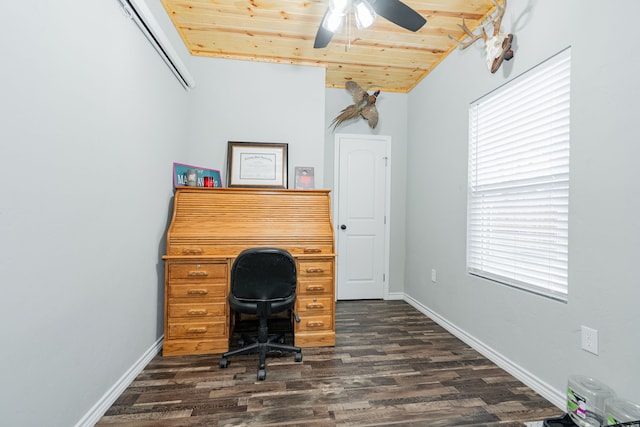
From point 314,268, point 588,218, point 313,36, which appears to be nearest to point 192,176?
point 314,268

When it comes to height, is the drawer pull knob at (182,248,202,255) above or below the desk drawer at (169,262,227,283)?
above

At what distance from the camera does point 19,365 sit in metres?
1.01

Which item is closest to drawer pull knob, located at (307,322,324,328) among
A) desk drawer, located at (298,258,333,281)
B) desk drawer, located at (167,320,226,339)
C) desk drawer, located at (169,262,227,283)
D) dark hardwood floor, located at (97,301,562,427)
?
dark hardwood floor, located at (97,301,562,427)

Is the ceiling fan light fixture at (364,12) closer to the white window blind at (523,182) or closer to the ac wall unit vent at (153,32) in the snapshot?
the white window blind at (523,182)

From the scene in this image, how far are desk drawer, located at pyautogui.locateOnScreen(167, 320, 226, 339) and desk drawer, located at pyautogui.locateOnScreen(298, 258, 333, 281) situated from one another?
76 cm

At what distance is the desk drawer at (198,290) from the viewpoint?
216 cm

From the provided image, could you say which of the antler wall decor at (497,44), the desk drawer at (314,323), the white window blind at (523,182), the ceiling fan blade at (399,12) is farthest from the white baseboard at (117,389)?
the antler wall decor at (497,44)

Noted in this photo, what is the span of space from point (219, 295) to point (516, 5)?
3130 millimetres

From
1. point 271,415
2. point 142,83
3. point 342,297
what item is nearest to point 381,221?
point 342,297

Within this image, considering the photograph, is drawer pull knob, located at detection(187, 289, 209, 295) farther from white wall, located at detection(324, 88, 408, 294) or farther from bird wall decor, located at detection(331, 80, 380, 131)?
bird wall decor, located at detection(331, 80, 380, 131)

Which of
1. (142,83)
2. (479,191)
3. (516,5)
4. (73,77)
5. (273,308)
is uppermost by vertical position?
(516,5)

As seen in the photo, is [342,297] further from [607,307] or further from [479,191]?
[607,307]

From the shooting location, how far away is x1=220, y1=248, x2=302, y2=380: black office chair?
6.28ft

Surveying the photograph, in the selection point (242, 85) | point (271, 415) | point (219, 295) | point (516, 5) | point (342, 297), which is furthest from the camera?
point (342, 297)
